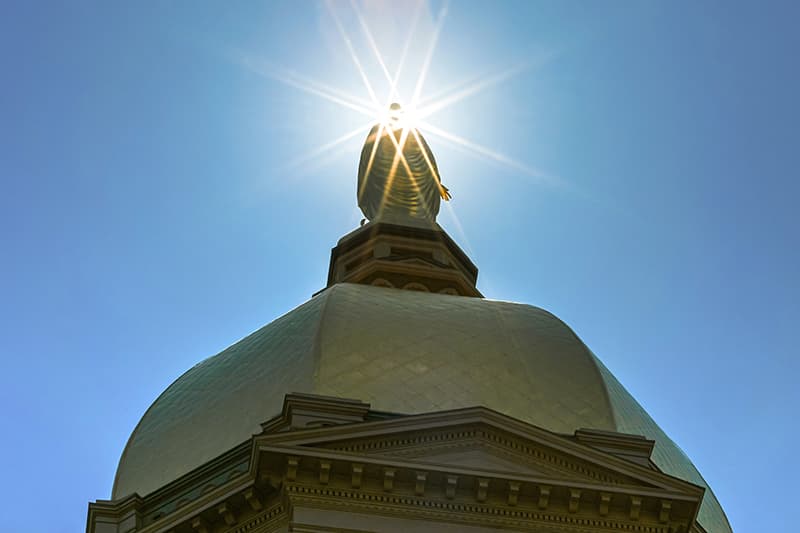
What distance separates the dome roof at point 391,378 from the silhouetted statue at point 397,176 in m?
17.5

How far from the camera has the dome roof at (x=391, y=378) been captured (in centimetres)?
3784

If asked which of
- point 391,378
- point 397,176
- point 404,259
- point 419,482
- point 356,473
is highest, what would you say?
point 397,176

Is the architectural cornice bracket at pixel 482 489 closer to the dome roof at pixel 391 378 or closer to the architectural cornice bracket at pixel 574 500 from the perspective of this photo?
the architectural cornice bracket at pixel 574 500

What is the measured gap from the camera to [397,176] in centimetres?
6309

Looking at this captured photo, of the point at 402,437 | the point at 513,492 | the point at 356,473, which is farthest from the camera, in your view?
the point at 402,437

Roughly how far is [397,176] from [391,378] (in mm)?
25785

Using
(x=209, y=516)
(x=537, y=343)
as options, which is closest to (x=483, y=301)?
(x=537, y=343)

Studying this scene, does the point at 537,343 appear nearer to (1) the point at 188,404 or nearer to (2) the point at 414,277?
(1) the point at 188,404

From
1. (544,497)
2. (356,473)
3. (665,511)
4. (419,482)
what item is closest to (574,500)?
(544,497)

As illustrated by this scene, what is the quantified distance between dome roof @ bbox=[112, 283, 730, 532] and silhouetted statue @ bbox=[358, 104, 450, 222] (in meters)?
17.5

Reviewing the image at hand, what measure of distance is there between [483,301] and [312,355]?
6915 mm

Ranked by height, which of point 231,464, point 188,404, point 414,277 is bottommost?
point 231,464

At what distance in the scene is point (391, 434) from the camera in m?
33.0

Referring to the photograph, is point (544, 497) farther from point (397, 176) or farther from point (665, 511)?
point (397, 176)
